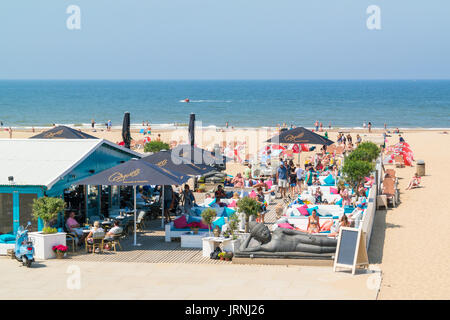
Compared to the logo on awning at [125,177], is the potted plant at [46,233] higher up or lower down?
lower down

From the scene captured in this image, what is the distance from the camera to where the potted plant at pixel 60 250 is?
Result: 14595 millimetres

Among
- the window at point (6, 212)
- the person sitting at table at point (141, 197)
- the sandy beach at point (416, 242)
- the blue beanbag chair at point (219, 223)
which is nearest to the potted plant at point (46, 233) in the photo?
the window at point (6, 212)

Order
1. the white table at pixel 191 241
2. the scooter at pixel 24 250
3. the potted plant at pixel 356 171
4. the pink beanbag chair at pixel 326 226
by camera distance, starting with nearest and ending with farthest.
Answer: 1. the scooter at pixel 24 250
2. the white table at pixel 191 241
3. the pink beanbag chair at pixel 326 226
4. the potted plant at pixel 356 171

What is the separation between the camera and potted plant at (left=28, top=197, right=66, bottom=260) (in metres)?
14.6

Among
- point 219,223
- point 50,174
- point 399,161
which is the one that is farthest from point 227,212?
point 399,161

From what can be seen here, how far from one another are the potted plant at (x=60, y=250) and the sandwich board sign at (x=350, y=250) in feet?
19.6

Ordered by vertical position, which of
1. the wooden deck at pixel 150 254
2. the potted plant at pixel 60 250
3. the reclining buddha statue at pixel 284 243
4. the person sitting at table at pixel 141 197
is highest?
the person sitting at table at pixel 141 197

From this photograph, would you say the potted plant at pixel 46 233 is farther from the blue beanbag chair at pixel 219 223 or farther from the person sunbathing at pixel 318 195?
the person sunbathing at pixel 318 195

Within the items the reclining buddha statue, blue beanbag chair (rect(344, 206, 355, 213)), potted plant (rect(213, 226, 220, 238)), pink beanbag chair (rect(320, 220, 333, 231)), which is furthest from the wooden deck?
blue beanbag chair (rect(344, 206, 355, 213))

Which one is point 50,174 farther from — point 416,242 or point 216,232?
point 416,242

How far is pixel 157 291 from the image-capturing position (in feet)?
39.0

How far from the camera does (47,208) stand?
14.9 metres
